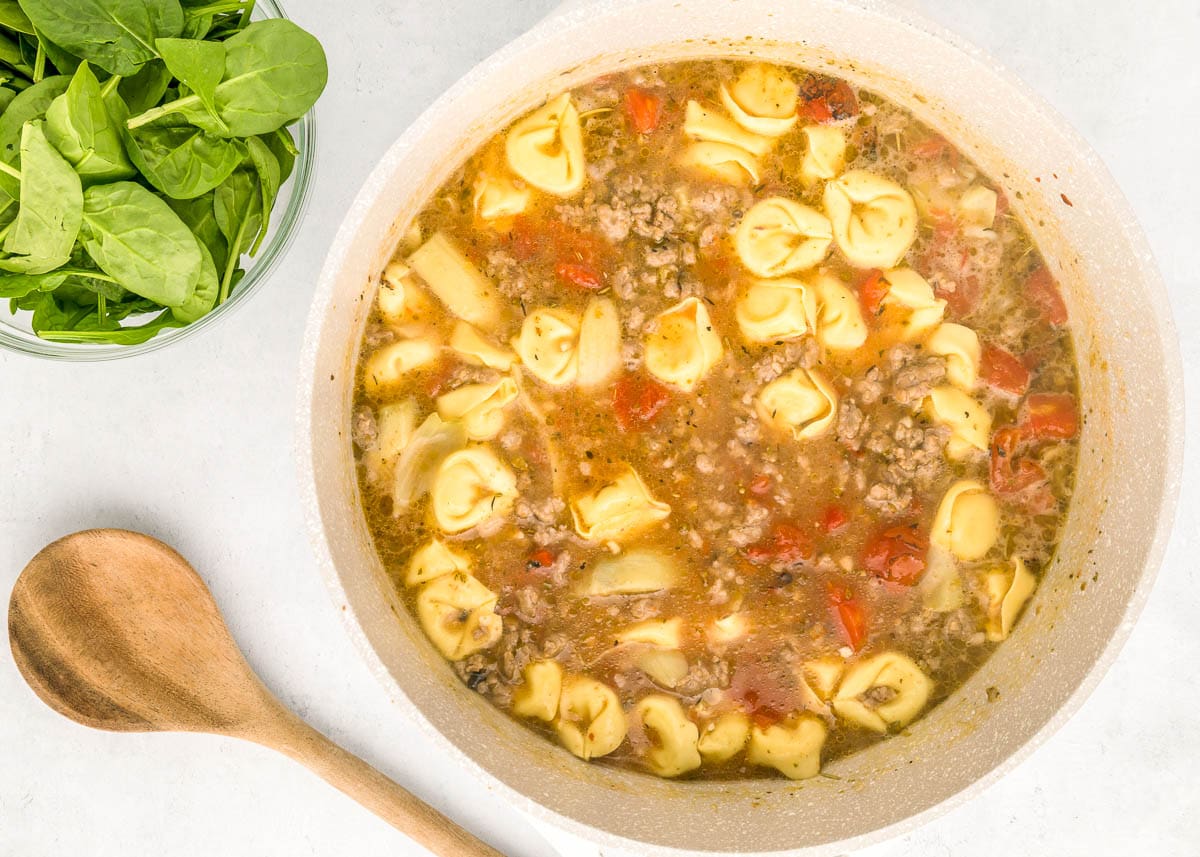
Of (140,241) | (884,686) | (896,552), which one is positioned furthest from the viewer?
(884,686)

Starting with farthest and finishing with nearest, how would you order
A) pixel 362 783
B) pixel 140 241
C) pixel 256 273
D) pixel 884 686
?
pixel 362 783 → pixel 884 686 → pixel 256 273 → pixel 140 241

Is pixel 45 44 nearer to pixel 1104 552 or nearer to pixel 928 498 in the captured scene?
pixel 928 498

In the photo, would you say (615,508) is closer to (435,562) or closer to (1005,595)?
(435,562)

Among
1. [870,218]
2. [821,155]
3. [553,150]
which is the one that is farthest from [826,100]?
[553,150]

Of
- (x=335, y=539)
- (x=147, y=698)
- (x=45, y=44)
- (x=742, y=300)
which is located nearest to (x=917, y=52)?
(x=742, y=300)

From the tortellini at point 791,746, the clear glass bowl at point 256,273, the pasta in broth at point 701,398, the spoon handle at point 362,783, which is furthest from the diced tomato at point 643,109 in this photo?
the spoon handle at point 362,783
